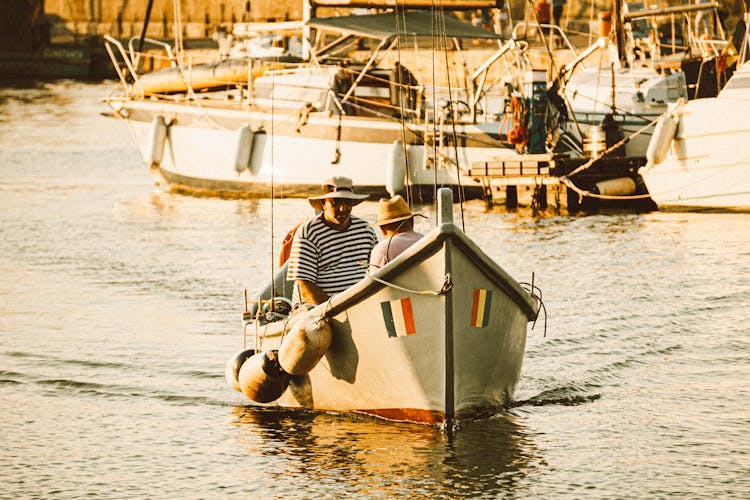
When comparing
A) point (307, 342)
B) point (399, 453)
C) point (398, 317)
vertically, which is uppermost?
point (398, 317)

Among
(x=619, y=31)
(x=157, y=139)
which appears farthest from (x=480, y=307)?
(x=157, y=139)

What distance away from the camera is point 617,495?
30.6 feet

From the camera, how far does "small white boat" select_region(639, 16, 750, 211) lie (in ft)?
72.0

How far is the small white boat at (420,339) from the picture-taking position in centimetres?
962

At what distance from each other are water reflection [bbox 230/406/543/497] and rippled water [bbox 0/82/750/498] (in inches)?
0.7

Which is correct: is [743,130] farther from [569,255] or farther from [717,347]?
[717,347]

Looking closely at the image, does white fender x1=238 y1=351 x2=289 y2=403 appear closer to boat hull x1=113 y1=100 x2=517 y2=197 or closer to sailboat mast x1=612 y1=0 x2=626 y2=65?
boat hull x1=113 y1=100 x2=517 y2=197

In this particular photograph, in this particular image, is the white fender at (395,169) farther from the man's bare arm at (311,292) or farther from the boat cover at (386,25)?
the man's bare arm at (311,292)

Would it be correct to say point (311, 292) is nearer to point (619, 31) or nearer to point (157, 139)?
point (619, 31)

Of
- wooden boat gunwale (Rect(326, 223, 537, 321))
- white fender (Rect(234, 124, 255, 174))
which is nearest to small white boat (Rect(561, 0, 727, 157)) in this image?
white fender (Rect(234, 124, 255, 174))

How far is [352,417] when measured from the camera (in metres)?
Result: 10.8

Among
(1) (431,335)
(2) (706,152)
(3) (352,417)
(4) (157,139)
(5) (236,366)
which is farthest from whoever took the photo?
(4) (157,139)

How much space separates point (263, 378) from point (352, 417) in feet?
2.29

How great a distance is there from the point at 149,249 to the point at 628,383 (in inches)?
408
